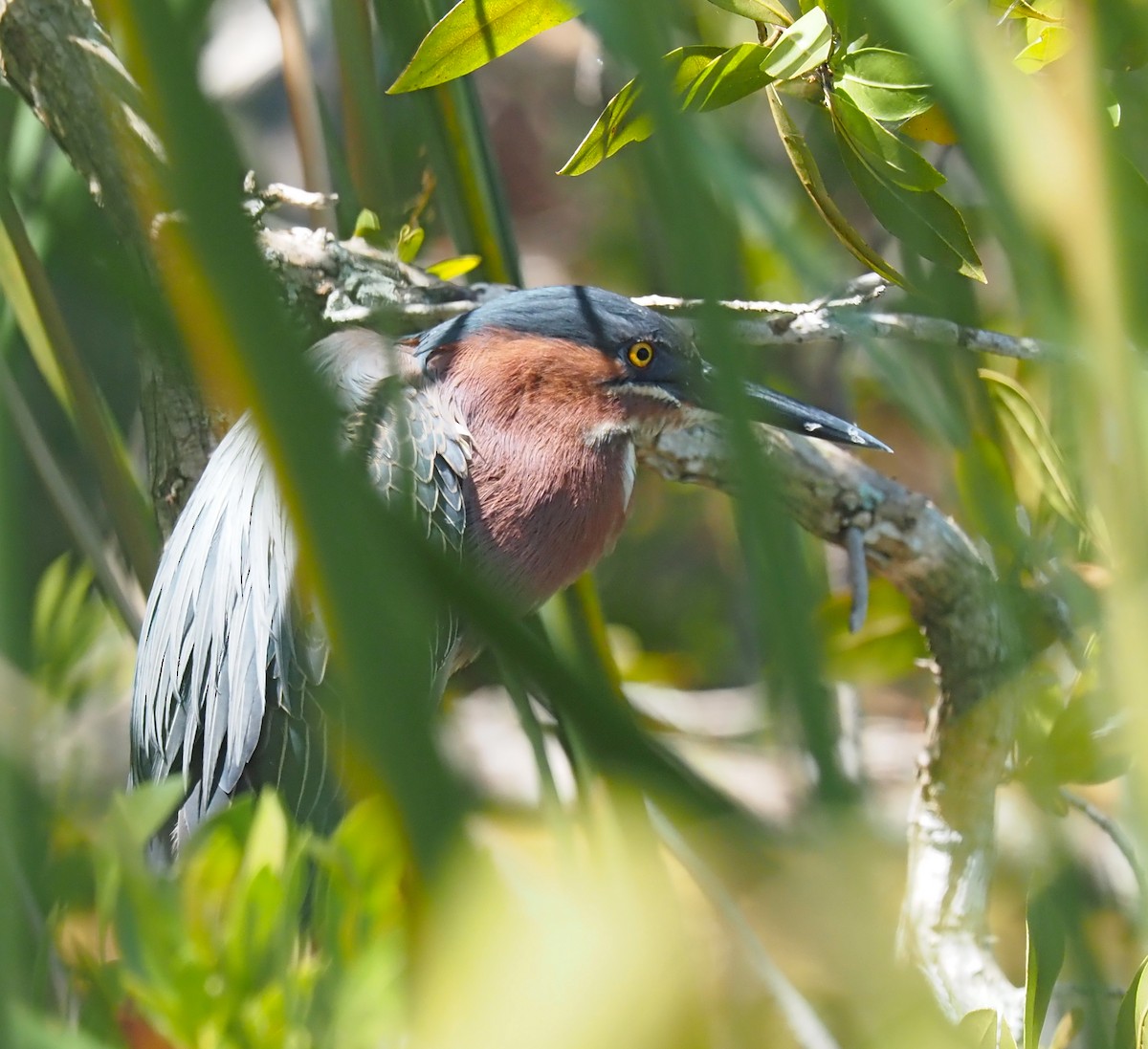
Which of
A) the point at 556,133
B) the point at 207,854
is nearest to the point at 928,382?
the point at 207,854

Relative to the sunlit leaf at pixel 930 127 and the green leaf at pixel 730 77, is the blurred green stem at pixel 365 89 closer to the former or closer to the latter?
the green leaf at pixel 730 77

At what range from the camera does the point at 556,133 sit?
277cm

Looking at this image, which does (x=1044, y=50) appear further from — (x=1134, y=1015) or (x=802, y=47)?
(x=1134, y=1015)

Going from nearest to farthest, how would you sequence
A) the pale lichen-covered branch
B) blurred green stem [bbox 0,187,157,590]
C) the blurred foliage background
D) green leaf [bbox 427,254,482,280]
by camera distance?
the blurred foliage background, blurred green stem [bbox 0,187,157,590], the pale lichen-covered branch, green leaf [bbox 427,254,482,280]

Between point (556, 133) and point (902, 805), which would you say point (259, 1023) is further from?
point (556, 133)

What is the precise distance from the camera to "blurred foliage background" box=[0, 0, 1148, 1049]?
30 centimetres

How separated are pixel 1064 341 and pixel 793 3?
2.06 feet

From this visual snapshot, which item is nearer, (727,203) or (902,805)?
(727,203)

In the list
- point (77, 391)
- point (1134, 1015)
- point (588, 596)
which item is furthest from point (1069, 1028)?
point (77, 391)

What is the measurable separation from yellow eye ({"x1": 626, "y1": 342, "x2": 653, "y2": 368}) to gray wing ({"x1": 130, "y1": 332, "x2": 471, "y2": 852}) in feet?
0.66

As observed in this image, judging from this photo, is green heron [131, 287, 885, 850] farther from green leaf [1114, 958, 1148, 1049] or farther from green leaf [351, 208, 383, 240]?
green leaf [1114, 958, 1148, 1049]

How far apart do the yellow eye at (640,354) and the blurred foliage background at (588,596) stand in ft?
0.49

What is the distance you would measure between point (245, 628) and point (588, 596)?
36 cm

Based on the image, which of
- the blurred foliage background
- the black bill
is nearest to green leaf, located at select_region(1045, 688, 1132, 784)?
the blurred foliage background
